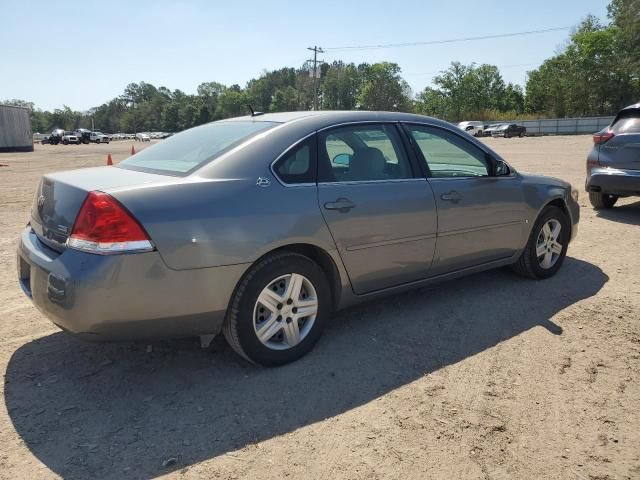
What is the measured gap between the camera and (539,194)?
187 inches

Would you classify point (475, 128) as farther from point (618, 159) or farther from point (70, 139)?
point (618, 159)

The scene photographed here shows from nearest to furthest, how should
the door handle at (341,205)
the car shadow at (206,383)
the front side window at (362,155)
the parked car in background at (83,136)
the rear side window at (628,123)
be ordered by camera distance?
the car shadow at (206,383) < the door handle at (341,205) < the front side window at (362,155) < the rear side window at (628,123) < the parked car in background at (83,136)

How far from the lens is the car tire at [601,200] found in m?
8.48

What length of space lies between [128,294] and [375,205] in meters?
1.70

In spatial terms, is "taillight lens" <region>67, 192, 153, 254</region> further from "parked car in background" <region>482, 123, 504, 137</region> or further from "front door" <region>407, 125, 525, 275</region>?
"parked car in background" <region>482, 123, 504, 137</region>

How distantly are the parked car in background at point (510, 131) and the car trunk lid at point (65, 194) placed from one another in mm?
57357

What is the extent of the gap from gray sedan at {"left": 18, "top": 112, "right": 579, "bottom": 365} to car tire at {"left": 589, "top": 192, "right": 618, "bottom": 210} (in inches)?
191

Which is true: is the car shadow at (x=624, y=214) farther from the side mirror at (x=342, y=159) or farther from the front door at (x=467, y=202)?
the side mirror at (x=342, y=159)

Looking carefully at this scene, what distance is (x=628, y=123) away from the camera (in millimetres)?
7711

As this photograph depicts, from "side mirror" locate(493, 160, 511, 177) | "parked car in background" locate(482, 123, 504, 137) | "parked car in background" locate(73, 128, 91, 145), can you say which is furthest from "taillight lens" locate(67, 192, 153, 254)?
"parked car in background" locate(73, 128, 91, 145)

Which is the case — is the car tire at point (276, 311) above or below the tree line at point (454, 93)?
below

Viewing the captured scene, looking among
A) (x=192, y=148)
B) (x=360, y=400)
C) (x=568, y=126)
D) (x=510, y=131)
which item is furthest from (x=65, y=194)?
(x=568, y=126)

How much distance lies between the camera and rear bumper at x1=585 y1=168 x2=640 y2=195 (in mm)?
7389

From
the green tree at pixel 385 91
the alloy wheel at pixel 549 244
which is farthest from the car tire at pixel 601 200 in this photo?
the green tree at pixel 385 91
